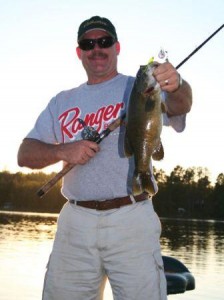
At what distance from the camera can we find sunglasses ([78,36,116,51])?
4.79 metres

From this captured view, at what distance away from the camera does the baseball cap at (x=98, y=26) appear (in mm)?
Result: 4840

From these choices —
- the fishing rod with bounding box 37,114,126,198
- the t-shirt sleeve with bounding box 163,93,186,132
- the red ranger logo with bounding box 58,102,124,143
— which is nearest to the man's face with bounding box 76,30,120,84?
the red ranger logo with bounding box 58,102,124,143

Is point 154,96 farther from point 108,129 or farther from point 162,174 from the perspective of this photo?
point 162,174

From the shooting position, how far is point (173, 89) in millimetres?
3867

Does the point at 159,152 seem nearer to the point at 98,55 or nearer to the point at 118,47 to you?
the point at 98,55

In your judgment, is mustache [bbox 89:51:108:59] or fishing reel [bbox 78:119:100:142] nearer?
fishing reel [bbox 78:119:100:142]

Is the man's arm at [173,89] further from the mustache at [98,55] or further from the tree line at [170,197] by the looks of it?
the tree line at [170,197]

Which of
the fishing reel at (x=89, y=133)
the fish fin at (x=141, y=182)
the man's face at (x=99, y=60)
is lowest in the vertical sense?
the fish fin at (x=141, y=182)

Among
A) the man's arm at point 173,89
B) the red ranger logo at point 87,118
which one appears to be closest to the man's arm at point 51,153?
the red ranger logo at point 87,118

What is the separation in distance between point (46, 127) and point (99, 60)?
0.81 metres

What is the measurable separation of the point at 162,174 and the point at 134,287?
122 m

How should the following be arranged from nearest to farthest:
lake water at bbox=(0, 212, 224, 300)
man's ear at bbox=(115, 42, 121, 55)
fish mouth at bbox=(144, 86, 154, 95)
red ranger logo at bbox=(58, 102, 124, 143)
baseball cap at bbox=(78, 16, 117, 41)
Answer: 1. fish mouth at bbox=(144, 86, 154, 95)
2. red ranger logo at bbox=(58, 102, 124, 143)
3. baseball cap at bbox=(78, 16, 117, 41)
4. man's ear at bbox=(115, 42, 121, 55)
5. lake water at bbox=(0, 212, 224, 300)

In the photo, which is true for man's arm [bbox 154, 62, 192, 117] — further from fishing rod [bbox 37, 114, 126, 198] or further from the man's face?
the man's face

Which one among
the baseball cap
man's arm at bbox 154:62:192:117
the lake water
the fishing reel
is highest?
the baseball cap
